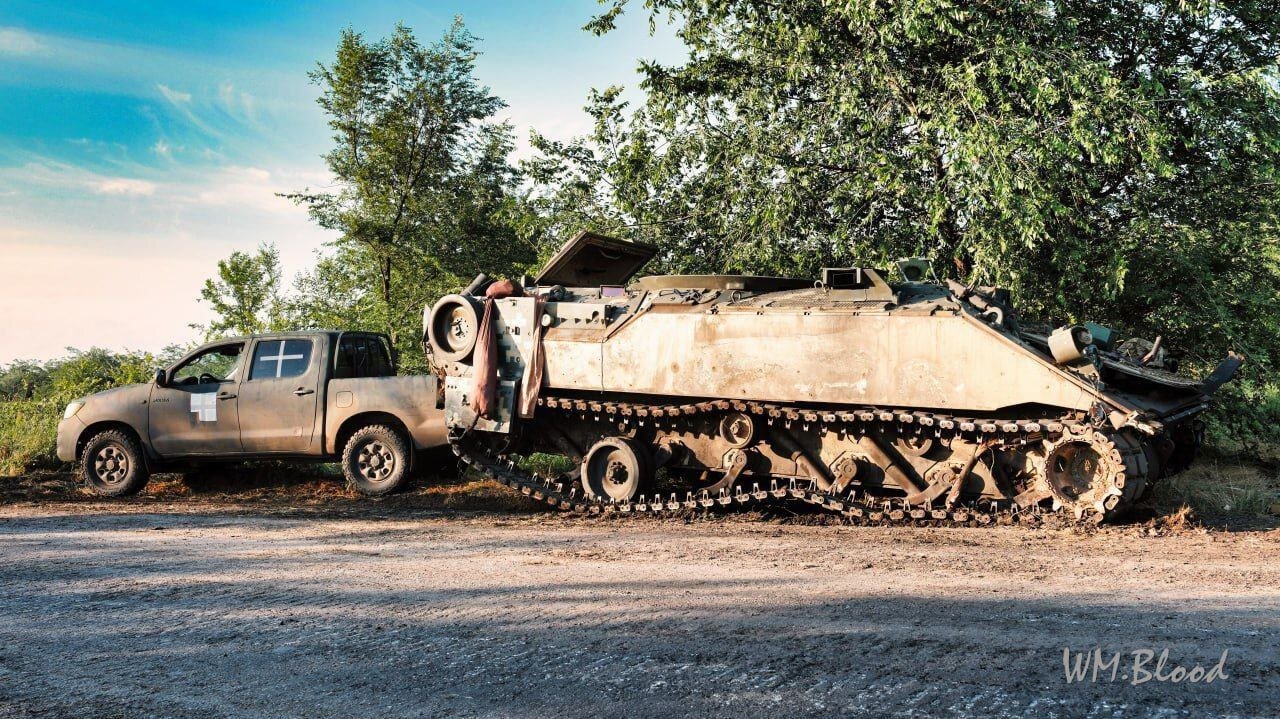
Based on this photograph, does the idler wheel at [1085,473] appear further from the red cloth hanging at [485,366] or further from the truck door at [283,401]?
the truck door at [283,401]

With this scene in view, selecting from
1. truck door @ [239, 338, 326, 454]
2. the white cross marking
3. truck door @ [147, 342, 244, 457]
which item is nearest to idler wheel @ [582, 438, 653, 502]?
truck door @ [239, 338, 326, 454]

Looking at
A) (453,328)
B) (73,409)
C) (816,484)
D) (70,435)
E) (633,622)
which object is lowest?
(633,622)

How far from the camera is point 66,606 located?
20.1 ft

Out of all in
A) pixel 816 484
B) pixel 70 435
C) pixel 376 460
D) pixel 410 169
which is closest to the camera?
pixel 816 484

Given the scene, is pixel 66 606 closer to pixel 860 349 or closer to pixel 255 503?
pixel 255 503

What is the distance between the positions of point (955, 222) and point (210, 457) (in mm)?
9698

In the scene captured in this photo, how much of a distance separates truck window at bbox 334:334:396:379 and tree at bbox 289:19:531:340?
10.4 m

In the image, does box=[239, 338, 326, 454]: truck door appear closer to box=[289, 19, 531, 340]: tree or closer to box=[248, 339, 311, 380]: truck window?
box=[248, 339, 311, 380]: truck window

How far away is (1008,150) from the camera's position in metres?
11.5

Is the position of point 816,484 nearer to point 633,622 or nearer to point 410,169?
point 633,622

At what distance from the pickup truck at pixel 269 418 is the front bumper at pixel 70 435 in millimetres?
12

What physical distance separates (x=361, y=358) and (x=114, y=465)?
3195 millimetres

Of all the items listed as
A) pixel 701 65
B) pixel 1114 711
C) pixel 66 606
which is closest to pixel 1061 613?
pixel 1114 711

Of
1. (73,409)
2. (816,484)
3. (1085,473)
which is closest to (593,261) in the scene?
(816,484)
